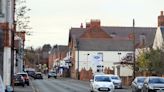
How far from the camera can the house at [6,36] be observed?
48.2 meters

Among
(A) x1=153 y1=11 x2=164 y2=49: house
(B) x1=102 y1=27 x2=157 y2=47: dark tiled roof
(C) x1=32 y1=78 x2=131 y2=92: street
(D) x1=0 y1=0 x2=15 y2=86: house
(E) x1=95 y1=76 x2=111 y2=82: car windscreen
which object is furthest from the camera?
(B) x1=102 y1=27 x2=157 y2=47: dark tiled roof

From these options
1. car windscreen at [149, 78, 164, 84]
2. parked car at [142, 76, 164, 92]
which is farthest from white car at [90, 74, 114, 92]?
car windscreen at [149, 78, 164, 84]

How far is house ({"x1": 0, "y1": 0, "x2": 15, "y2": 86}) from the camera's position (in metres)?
48.2

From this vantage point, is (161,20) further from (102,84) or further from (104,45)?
(102,84)

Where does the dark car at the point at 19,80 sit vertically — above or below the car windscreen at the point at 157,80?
below

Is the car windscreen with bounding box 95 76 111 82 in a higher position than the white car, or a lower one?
higher

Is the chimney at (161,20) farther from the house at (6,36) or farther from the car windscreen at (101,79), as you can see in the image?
the car windscreen at (101,79)

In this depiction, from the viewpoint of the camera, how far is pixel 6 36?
48.3 m

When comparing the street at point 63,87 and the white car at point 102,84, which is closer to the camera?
the white car at point 102,84

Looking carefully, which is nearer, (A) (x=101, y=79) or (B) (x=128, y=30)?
(A) (x=101, y=79)

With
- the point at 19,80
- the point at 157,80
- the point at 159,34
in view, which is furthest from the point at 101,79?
the point at 159,34

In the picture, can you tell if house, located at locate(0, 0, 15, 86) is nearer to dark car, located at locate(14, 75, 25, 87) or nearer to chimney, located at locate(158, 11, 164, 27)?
dark car, located at locate(14, 75, 25, 87)

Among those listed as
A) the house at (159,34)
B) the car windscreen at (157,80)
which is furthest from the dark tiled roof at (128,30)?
the car windscreen at (157,80)

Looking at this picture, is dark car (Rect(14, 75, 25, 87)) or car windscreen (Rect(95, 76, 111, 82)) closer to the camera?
car windscreen (Rect(95, 76, 111, 82))
